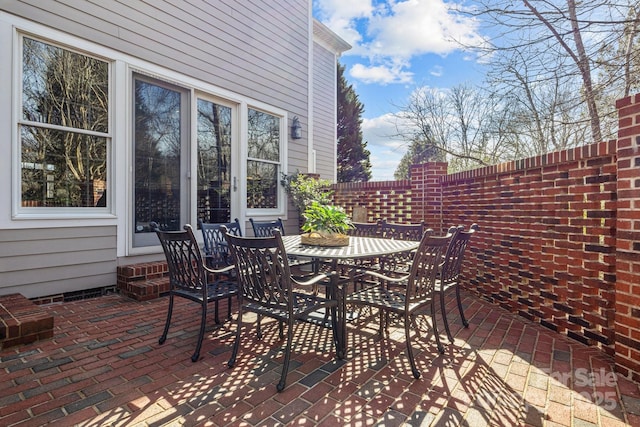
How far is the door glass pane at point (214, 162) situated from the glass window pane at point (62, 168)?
4.20 feet

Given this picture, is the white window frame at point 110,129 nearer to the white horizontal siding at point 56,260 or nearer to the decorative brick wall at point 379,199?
the white horizontal siding at point 56,260

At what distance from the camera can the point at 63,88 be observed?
11.2 ft

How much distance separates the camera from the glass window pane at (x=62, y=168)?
3219 mm

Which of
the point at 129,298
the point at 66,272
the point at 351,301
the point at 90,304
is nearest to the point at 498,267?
the point at 351,301

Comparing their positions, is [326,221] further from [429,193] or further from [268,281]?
[429,193]

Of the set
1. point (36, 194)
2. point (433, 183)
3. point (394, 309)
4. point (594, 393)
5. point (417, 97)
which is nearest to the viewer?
point (594, 393)

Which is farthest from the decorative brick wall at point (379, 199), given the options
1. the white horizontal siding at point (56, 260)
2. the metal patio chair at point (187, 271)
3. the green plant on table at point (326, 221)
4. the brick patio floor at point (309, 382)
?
the white horizontal siding at point (56, 260)

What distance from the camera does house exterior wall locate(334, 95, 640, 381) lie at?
2057mm

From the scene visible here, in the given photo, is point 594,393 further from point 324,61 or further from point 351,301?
point 324,61

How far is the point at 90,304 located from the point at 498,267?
4207 millimetres

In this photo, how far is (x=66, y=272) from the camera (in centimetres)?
341

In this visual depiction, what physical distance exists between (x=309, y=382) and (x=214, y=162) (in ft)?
12.3

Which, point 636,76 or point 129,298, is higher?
point 636,76

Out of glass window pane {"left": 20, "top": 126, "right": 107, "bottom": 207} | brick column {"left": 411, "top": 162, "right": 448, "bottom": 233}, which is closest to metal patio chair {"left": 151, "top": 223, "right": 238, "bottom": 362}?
glass window pane {"left": 20, "top": 126, "right": 107, "bottom": 207}
